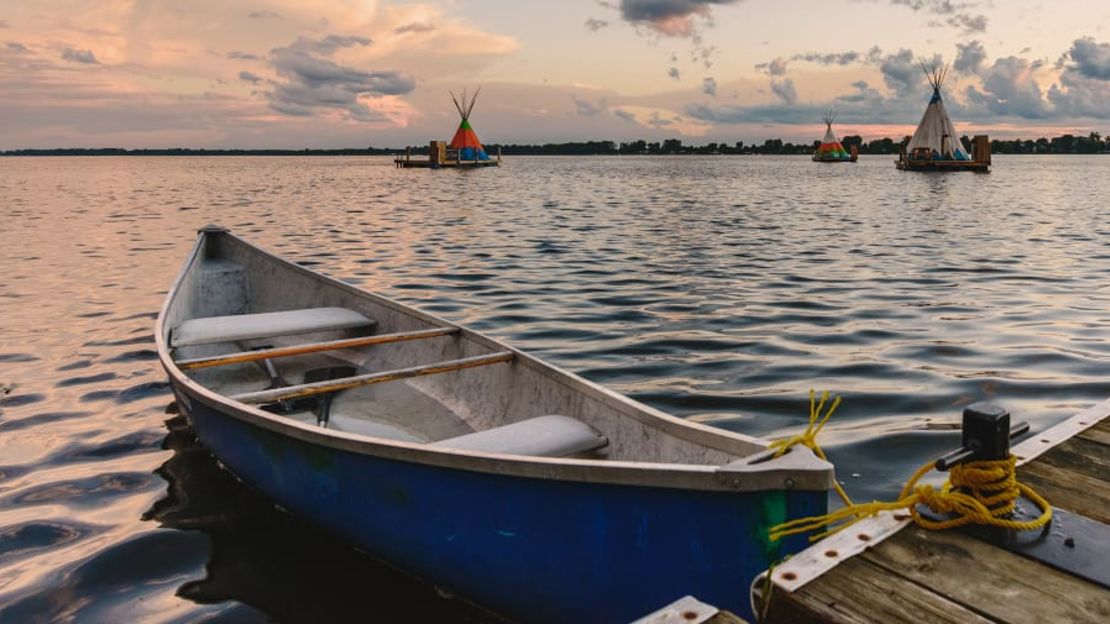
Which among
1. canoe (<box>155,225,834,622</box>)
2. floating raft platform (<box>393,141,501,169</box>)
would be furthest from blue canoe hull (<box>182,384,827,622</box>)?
floating raft platform (<box>393,141,501,169</box>)

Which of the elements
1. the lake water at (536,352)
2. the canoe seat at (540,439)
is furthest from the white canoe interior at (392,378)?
the lake water at (536,352)

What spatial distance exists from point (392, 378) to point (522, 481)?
2635mm

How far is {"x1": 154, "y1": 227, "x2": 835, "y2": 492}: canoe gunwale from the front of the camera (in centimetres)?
303

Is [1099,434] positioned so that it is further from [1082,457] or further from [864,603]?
[864,603]

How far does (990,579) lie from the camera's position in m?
2.76

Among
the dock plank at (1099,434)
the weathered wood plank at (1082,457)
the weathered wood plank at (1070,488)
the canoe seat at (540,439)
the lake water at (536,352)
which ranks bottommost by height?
the lake water at (536,352)

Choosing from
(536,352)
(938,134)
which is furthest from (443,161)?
(536,352)

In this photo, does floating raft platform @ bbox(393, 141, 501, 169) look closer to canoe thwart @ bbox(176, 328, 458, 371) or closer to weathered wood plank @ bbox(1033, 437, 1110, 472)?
canoe thwart @ bbox(176, 328, 458, 371)

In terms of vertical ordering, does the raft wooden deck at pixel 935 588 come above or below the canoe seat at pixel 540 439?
above

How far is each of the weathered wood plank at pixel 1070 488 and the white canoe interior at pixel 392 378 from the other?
1.36 m

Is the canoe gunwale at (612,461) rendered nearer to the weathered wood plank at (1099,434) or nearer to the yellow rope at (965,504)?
the yellow rope at (965,504)

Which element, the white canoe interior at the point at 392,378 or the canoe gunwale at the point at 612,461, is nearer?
the canoe gunwale at the point at 612,461

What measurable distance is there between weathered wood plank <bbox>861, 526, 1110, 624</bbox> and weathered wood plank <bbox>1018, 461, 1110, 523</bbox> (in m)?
0.77

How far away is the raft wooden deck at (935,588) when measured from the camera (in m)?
2.57
